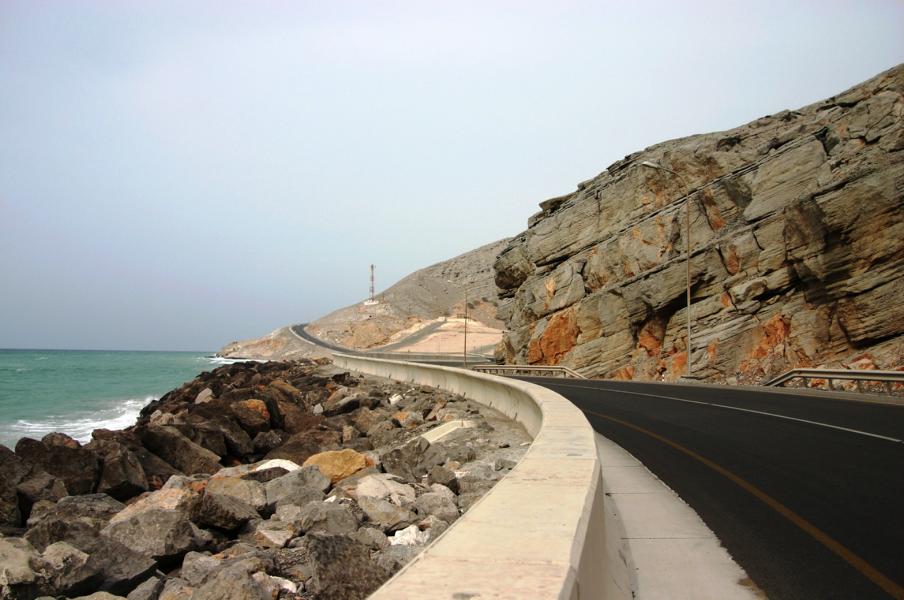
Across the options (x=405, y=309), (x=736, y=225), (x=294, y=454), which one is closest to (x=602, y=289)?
(x=736, y=225)

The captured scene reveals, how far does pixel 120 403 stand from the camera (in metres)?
52.1

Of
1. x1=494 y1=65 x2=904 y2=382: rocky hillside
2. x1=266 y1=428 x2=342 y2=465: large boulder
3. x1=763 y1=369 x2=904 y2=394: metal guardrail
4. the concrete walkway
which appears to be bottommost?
x1=266 y1=428 x2=342 y2=465: large boulder

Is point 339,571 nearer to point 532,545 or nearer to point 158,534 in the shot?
point 158,534

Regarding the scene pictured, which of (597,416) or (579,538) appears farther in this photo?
(597,416)

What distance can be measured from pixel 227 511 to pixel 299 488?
4.77ft

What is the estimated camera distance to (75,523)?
7445 millimetres

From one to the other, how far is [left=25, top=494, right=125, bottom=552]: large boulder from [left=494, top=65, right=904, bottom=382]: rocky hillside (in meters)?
26.0

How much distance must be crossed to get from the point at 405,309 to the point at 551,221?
303 ft

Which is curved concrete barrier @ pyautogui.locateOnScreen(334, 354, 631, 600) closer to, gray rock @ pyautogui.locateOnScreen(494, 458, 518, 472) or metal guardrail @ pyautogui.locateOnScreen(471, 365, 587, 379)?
gray rock @ pyautogui.locateOnScreen(494, 458, 518, 472)

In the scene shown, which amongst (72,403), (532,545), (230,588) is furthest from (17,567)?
(72,403)

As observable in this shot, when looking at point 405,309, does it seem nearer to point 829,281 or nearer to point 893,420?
point 829,281

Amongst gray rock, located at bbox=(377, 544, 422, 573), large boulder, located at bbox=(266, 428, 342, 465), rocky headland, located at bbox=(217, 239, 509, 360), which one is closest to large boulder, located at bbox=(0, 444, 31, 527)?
large boulder, located at bbox=(266, 428, 342, 465)

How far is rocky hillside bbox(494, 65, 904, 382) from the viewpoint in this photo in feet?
90.3

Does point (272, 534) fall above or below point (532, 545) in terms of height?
below
